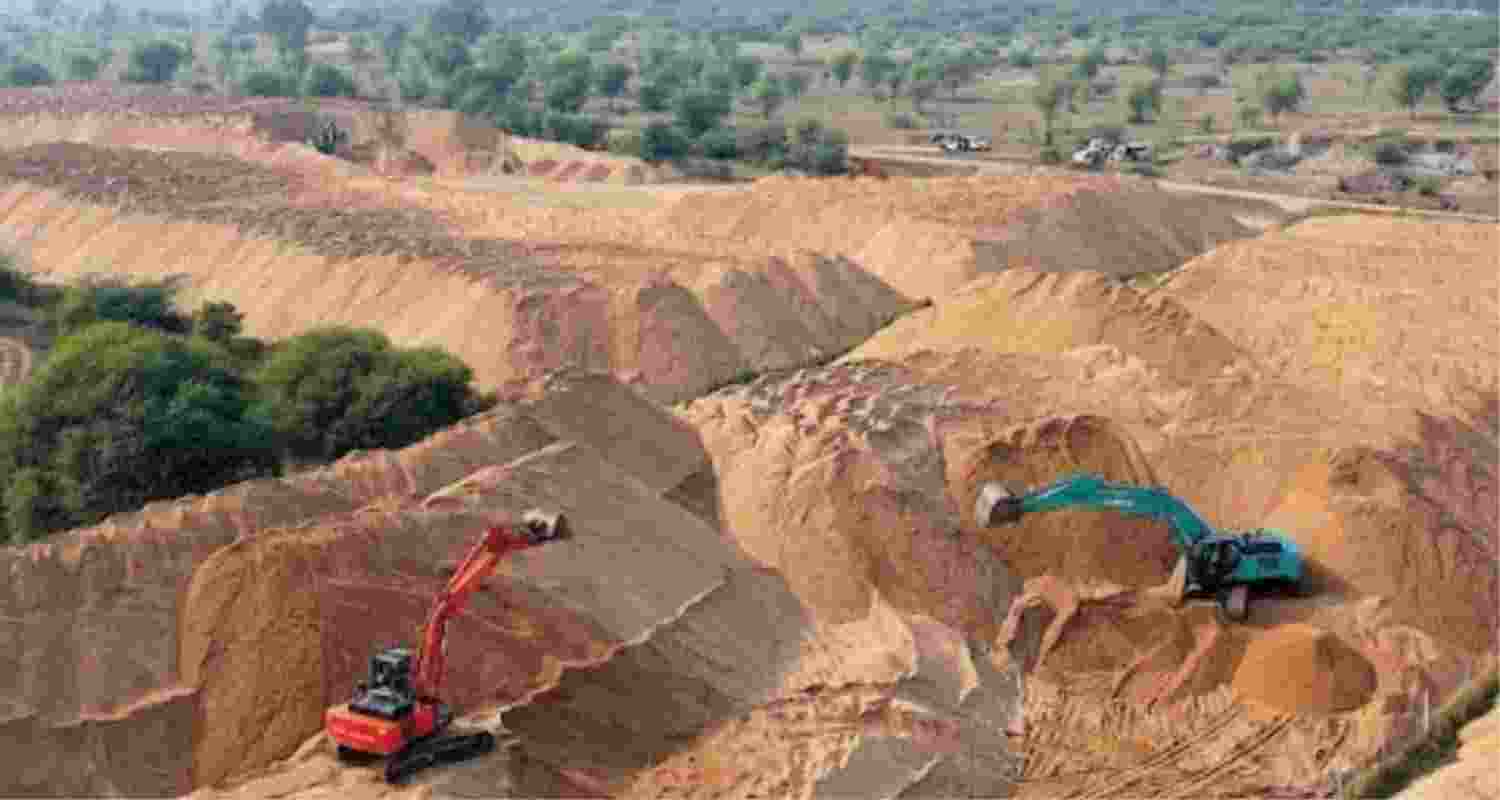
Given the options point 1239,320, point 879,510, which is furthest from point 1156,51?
→ point 879,510

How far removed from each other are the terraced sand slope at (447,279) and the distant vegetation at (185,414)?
4.06m

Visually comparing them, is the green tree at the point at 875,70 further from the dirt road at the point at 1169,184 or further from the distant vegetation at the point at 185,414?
the distant vegetation at the point at 185,414

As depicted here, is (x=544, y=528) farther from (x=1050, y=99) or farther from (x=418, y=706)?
(x=1050, y=99)

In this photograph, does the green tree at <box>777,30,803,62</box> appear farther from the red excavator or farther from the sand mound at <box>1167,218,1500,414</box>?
the red excavator

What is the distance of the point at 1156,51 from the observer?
13525 centimetres

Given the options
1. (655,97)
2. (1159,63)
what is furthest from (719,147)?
(1159,63)

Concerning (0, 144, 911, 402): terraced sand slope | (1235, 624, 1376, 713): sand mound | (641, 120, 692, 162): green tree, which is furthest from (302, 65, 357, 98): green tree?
(1235, 624, 1376, 713): sand mound

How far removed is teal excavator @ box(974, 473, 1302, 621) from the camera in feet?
82.9

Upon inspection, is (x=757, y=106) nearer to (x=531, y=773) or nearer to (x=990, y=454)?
(x=990, y=454)

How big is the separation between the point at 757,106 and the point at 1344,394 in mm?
77176

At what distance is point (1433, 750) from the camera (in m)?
23.3

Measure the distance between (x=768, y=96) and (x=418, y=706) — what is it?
8619 centimetres

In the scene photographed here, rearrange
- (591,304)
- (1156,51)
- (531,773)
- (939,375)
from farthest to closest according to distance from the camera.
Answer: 1. (1156,51)
2. (591,304)
3. (939,375)
4. (531,773)

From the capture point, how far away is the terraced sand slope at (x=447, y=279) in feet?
130
